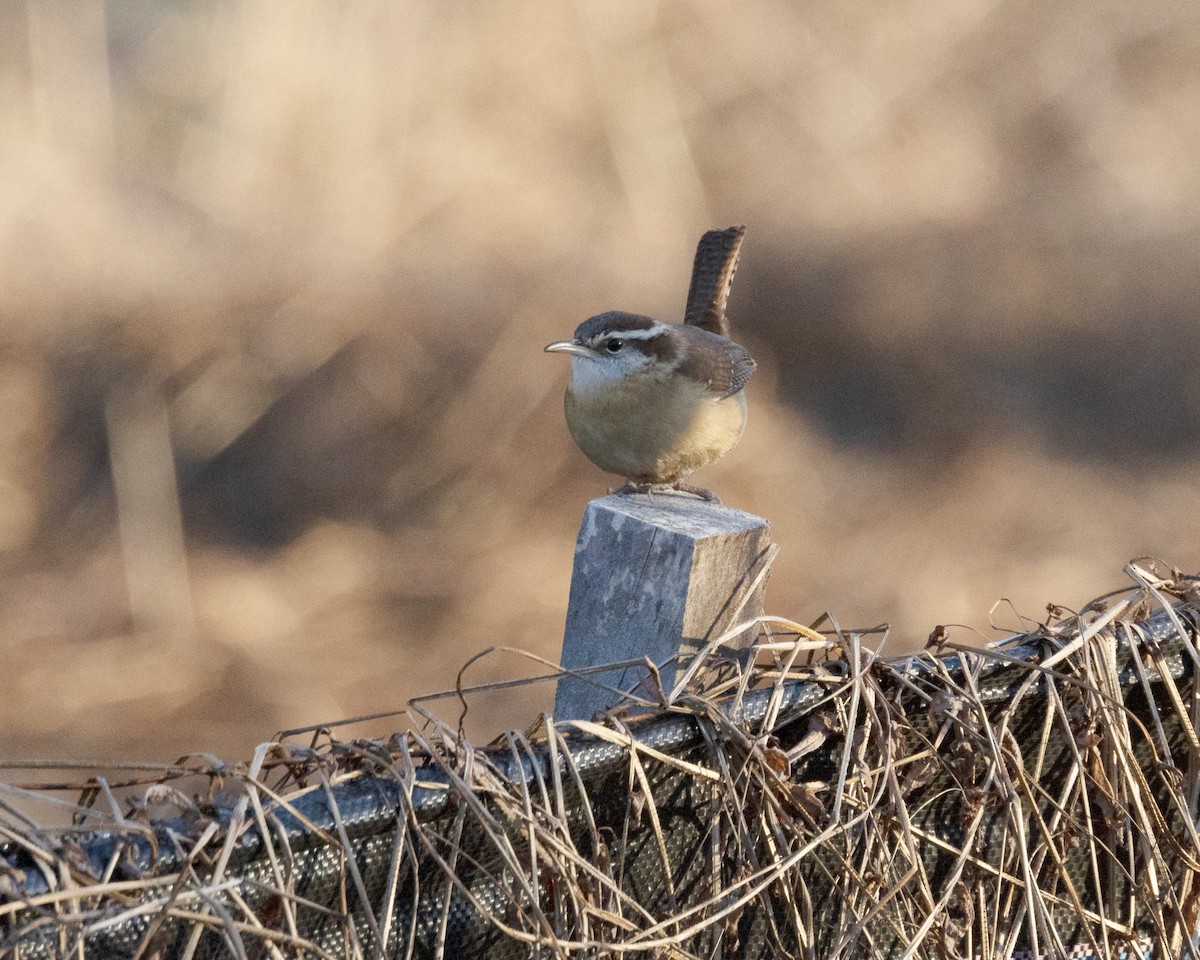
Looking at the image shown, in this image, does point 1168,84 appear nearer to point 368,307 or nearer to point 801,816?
point 368,307

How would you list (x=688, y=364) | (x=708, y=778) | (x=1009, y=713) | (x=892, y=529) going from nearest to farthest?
1. (x=708, y=778)
2. (x=1009, y=713)
3. (x=688, y=364)
4. (x=892, y=529)

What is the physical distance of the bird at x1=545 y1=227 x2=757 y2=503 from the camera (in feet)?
10.7

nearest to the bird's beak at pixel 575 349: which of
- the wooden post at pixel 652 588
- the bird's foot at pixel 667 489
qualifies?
the bird's foot at pixel 667 489

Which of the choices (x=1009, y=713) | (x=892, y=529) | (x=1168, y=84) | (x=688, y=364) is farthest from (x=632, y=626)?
(x=1168, y=84)

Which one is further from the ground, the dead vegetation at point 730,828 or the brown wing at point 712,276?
the brown wing at point 712,276

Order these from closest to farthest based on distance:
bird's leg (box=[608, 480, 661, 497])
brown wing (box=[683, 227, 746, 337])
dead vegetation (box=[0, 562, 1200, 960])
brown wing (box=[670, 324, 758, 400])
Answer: dead vegetation (box=[0, 562, 1200, 960])
bird's leg (box=[608, 480, 661, 497])
brown wing (box=[670, 324, 758, 400])
brown wing (box=[683, 227, 746, 337])

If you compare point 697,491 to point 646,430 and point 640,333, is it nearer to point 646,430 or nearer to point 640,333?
point 646,430

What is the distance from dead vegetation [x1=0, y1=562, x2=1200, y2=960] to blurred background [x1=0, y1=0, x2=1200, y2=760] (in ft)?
14.8

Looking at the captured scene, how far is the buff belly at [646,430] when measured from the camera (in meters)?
3.24

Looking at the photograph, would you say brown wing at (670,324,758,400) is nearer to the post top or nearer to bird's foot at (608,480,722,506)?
bird's foot at (608,480,722,506)

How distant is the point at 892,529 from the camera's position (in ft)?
27.6

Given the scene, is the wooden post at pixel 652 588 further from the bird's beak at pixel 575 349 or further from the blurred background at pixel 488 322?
the blurred background at pixel 488 322

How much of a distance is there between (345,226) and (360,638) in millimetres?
2464

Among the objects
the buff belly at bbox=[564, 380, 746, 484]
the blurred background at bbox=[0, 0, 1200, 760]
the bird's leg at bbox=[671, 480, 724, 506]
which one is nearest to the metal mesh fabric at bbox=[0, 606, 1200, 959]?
the bird's leg at bbox=[671, 480, 724, 506]
